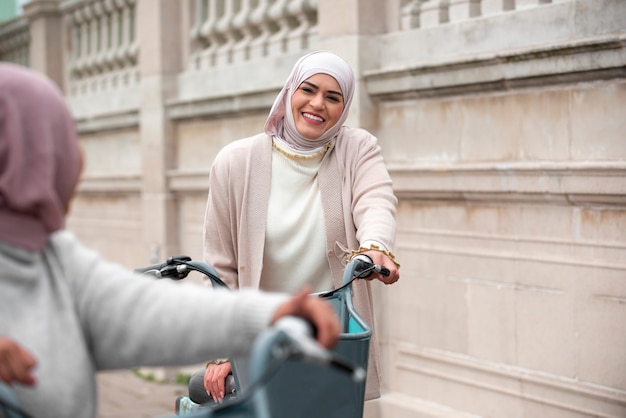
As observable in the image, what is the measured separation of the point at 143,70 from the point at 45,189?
22.7ft

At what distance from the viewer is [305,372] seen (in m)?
2.22

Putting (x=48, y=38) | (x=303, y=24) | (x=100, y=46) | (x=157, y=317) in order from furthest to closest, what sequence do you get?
1. (x=48, y=38)
2. (x=100, y=46)
3. (x=303, y=24)
4. (x=157, y=317)

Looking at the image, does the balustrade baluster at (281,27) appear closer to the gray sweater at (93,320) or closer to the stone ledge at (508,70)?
the stone ledge at (508,70)

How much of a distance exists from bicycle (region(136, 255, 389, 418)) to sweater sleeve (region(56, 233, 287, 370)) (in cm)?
10

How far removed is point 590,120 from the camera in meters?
4.66

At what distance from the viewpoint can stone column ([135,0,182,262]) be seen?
8469mm

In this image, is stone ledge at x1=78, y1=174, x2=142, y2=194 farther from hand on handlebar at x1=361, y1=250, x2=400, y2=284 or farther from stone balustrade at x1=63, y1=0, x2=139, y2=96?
hand on handlebar at x1=361, y1=250, x2=400, y2=284

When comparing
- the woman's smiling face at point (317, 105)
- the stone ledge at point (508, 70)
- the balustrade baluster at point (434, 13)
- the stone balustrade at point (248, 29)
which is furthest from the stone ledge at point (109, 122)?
the woman's smiling face at point (317, 105)

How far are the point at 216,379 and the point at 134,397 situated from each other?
476 cm

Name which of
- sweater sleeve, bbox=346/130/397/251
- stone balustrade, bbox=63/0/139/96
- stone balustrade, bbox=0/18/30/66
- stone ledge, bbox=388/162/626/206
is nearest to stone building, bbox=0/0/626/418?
stone ledge, bbox=388/162/626/206

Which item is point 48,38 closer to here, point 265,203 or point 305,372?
point 265,203

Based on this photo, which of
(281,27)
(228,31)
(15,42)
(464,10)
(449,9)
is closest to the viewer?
(464,10)

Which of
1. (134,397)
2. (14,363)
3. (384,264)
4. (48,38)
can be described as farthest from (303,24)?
(14,363)

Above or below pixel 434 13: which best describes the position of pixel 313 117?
below
